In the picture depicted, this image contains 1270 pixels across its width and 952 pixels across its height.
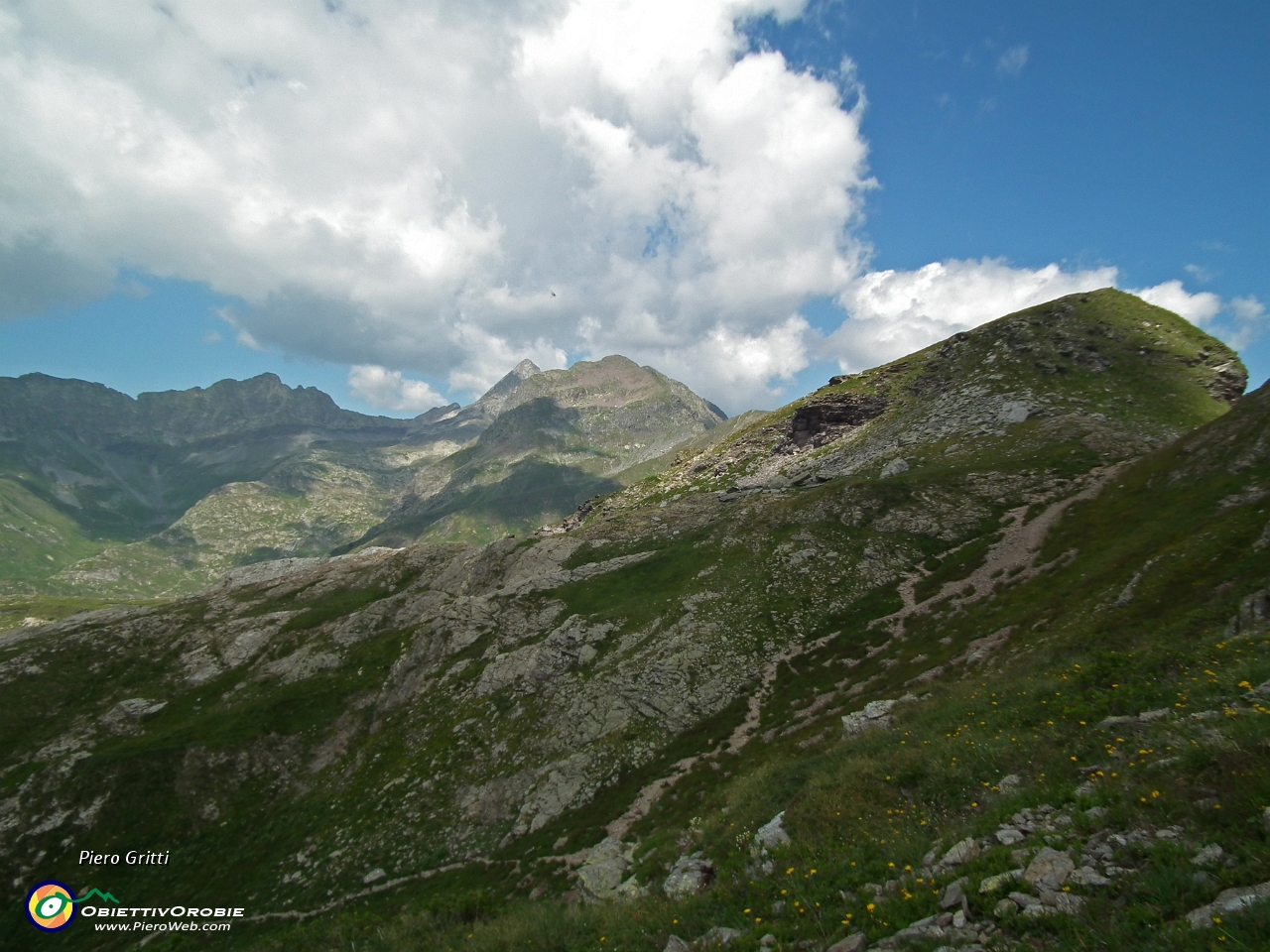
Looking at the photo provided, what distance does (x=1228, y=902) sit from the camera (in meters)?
7.27

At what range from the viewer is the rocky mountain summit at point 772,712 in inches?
464

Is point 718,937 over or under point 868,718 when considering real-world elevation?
over

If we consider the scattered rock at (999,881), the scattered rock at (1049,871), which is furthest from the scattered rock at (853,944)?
the scattered rock at (1049,871)

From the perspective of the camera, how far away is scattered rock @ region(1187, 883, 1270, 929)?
708 centimetres

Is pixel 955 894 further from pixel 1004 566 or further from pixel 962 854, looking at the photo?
pixel 1004 566

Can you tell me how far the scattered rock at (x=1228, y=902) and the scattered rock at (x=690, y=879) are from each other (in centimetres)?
1438

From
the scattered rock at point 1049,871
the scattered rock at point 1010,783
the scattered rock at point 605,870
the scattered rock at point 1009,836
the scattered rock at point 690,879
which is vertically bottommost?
the scattered rock at point 605,870

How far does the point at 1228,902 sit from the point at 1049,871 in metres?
2.92

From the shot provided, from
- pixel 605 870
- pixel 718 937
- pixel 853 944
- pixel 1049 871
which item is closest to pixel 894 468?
pixel 605 870

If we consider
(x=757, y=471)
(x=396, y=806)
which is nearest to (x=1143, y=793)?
(x=396, y=806)

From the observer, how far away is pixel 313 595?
113 meters

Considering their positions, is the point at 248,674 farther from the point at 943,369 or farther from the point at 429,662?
the point at 943,369

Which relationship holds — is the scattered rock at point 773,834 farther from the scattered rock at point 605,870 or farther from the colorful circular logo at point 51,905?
the colorful circular logo at point 51,905

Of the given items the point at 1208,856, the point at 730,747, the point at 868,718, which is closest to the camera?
the point at 1208,856
